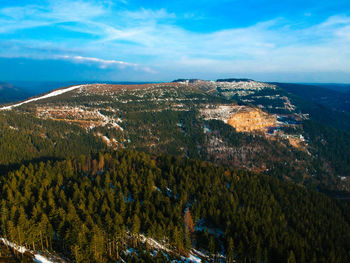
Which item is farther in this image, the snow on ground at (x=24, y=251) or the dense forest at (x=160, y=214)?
the dense forest at (x=160, y=214)

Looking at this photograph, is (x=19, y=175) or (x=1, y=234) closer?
(x=1, y=234)

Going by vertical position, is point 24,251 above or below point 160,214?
below

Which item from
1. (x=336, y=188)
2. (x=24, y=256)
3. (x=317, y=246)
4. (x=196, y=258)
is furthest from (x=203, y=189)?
(x=336, y=188)

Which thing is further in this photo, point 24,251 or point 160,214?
point 160,214

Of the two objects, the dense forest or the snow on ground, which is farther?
the dense forest

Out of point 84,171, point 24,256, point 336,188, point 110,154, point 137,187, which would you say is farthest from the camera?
point 336,188

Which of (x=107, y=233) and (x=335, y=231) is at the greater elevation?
(x=107, y=233)

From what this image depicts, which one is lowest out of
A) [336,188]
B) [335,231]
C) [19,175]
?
[336,188]

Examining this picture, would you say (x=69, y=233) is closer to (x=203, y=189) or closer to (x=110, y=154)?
(x=203, y=189)
